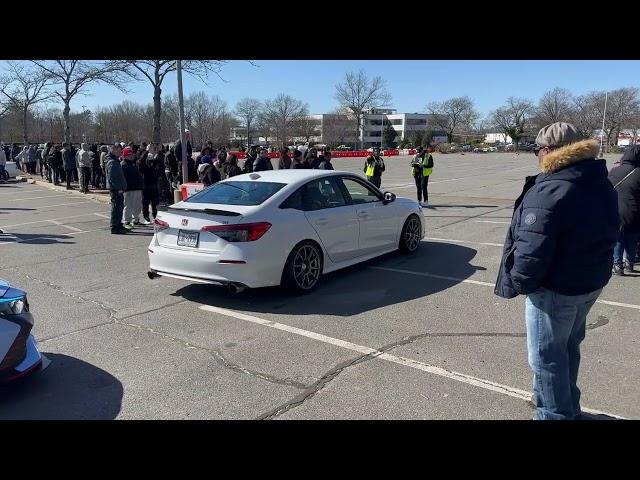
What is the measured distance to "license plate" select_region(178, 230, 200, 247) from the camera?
565 cm

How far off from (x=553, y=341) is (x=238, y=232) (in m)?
3.53

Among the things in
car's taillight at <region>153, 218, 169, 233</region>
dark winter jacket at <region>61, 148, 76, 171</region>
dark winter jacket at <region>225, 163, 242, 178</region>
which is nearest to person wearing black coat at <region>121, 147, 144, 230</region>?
dark winter jacket at <region>225, 163, 242, 178</region>

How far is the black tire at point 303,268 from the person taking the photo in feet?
19.2

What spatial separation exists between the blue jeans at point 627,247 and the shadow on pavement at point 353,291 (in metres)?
1.93

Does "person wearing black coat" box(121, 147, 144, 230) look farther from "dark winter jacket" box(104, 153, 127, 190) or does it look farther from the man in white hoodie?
the man in white hoodie

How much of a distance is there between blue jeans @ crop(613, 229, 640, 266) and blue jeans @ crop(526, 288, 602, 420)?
4.48 metres

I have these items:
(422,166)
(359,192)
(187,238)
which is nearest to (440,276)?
(359,192)

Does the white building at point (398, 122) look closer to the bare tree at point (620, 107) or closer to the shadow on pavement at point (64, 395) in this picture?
the bare tree at point (620, 107)

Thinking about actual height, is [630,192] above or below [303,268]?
above

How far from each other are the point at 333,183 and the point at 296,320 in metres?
2.39

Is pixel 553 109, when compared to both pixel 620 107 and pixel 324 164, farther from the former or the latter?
pixel 324 164

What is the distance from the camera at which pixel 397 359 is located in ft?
13.9
